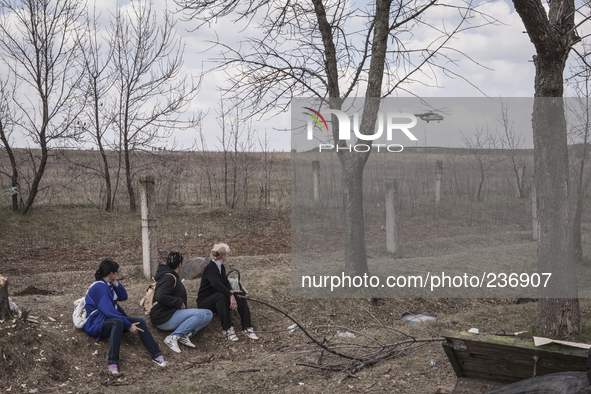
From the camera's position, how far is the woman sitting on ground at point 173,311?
257 inches

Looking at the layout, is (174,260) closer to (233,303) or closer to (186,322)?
(186,322)

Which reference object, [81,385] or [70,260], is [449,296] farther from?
[70,260]

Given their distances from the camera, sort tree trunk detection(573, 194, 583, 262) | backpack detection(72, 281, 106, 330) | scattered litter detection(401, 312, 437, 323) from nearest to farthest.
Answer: backpack detection(72, 281, 106, 330)
scattered litter detection(401, 312, 437, 323)
tree trunk detection(573, 194, 583, 262)

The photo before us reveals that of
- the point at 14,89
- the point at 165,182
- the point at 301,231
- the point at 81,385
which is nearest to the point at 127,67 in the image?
the point at 14,89

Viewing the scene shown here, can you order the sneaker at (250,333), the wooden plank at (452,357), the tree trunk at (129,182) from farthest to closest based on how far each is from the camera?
the tree trunk at (129,182) → the sneaker at (250,333) → the wooden plank at (452,357)

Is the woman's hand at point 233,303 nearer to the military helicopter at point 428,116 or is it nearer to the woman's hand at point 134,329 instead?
the woman's hand at point 134,329

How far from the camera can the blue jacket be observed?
598cm

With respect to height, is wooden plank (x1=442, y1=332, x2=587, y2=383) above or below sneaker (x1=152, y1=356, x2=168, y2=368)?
above

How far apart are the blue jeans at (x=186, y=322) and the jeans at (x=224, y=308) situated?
1.08ft

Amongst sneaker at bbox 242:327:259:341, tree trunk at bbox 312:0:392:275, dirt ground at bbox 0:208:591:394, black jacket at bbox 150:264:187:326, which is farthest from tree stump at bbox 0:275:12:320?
tree trunk at bbox 312:0:392:275

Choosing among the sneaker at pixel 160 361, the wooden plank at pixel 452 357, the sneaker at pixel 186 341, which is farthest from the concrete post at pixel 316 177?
the wooden plank at pixel 452 357

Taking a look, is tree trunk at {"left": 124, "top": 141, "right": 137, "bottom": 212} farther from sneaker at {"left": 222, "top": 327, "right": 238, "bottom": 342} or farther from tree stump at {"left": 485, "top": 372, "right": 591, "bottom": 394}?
tree stump at {"left": 485, "top": 372, "right": 591, "bottom": 394}

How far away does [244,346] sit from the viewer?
6965 mm

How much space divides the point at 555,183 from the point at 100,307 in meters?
5.57
